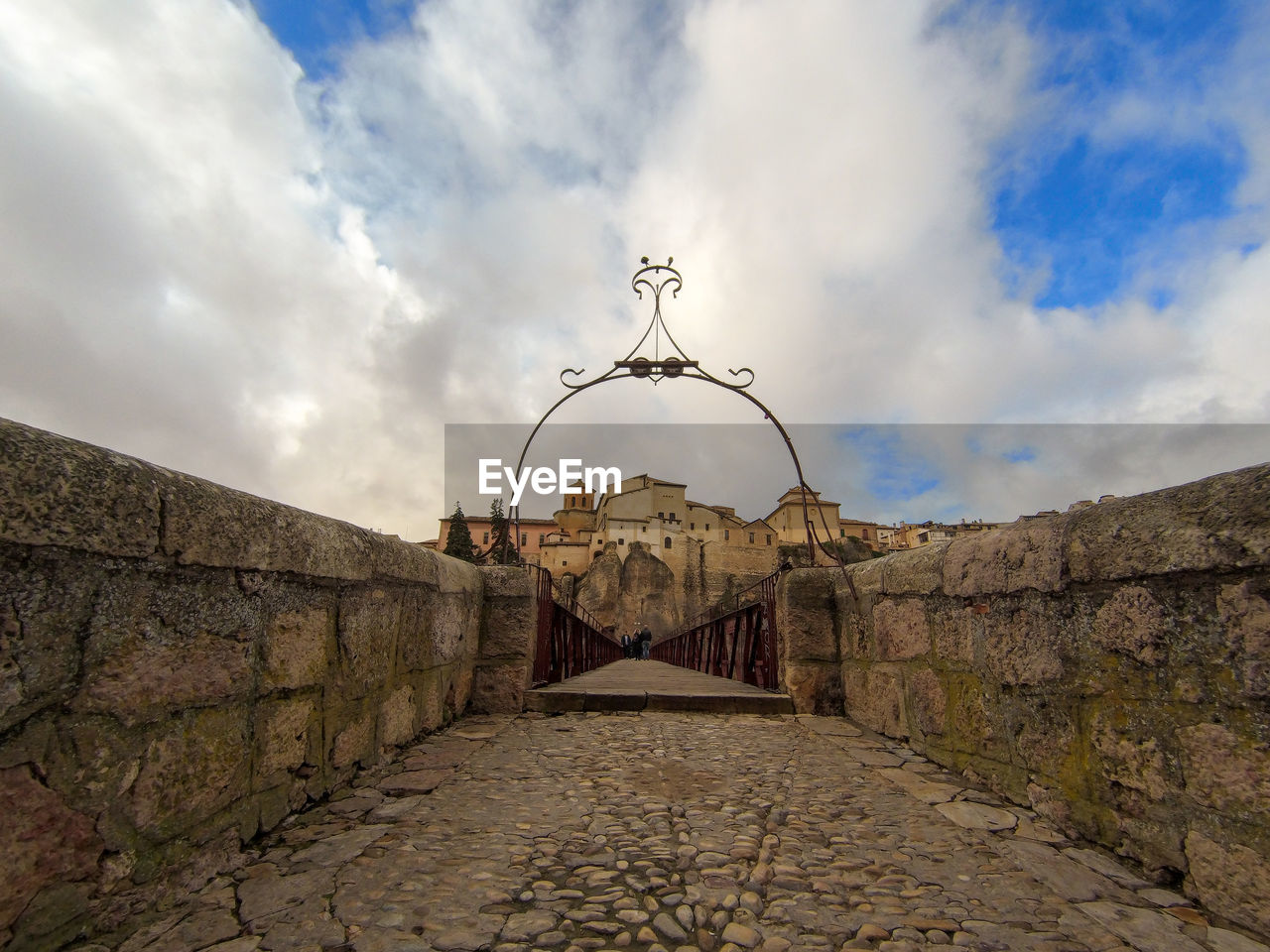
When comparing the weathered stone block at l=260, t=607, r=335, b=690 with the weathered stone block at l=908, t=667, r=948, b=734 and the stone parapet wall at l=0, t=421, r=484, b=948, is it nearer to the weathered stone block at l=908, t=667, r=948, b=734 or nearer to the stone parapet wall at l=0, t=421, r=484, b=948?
the stone parapet wall at l=0, t=421, r=484, b=948

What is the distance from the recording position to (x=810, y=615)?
4.85 m

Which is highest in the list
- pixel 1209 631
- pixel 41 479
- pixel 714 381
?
pixel 714 381

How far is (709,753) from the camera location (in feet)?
11.7

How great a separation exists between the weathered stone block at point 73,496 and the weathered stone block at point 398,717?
1774mm

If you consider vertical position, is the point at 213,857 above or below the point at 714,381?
below

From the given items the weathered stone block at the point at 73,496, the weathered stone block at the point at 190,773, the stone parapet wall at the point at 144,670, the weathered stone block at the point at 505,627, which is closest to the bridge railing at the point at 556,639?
the weathered stone block at the point at 505,627

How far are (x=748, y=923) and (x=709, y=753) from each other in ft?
6.33

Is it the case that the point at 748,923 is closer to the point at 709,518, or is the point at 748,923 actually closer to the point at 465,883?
the point at 465,883

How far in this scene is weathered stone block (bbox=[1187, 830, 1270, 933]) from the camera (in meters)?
1.58

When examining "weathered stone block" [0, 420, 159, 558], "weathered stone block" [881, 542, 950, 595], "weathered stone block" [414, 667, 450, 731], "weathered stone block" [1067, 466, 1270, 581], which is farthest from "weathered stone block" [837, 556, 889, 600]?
"weathered stone block" [0, 420, 159, 558]

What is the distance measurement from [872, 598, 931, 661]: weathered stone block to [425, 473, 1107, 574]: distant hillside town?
149 feet

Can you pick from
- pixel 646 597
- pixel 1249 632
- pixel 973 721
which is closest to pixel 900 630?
pixel 973 721

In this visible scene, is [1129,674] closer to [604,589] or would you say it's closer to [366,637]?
[366,637]

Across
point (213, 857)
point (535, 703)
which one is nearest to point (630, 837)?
point (213, 857)
